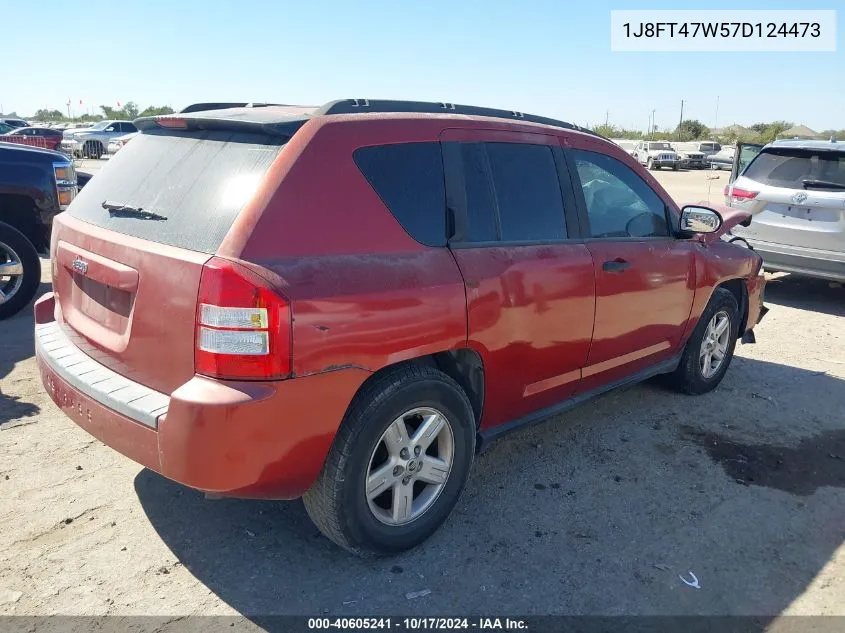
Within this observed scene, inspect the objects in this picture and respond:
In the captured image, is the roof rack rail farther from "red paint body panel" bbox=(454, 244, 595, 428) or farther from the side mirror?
the side mirror

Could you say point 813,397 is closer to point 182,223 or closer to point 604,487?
point 604,487

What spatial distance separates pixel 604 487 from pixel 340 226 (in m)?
2.13

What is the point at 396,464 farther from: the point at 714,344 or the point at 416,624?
the point at 714,344

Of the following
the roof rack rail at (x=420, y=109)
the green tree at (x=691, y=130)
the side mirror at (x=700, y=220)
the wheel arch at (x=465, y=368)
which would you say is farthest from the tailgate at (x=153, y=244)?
the green tree at (x=691, y=130)

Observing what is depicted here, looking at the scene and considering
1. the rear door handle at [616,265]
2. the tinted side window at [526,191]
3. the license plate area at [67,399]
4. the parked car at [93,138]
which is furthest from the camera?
the parked car at [93,138]

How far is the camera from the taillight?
8.25 ft

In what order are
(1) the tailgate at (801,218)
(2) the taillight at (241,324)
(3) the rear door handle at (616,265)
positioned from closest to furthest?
(2) the taillight at (241,324) → (3) the rear door handle at (616,265) → (1) the tailgate at (801,218)

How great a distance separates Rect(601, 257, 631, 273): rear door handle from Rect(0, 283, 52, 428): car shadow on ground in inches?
140

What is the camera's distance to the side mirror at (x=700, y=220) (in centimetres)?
454

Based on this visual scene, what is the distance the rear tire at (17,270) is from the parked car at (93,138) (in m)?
25.1

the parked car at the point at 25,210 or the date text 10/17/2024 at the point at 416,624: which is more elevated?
the parked car at the point at 25,210

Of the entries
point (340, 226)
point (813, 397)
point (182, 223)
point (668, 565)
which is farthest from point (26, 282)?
point (813, 397)

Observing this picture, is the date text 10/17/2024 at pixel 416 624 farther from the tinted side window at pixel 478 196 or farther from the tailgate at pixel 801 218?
the tailgate at pixel 801 218

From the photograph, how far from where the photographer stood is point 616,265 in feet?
13.2
